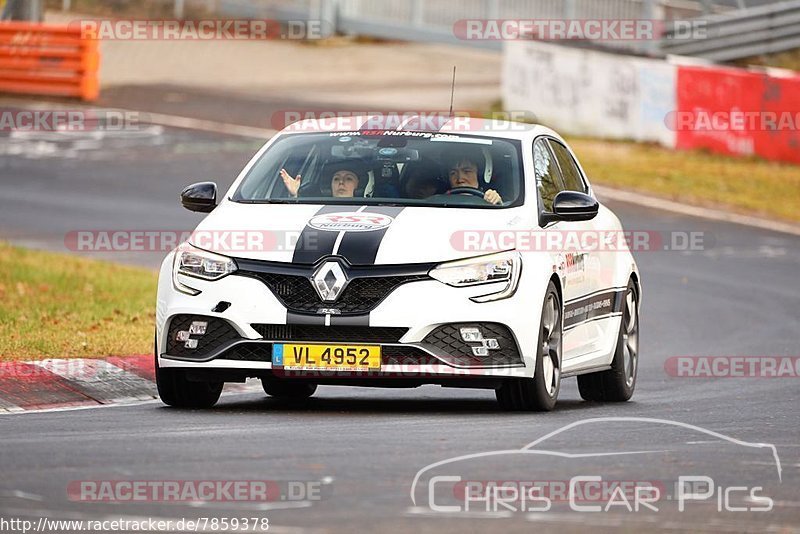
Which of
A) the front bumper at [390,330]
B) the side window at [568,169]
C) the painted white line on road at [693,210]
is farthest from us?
the painted white line on road at [693,210]

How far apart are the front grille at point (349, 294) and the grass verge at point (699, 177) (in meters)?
16.6

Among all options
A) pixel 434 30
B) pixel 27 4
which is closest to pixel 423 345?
pixel 27 4

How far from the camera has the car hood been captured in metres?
10.3

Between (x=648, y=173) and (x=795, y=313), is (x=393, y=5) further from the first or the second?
(x=795, y=313)

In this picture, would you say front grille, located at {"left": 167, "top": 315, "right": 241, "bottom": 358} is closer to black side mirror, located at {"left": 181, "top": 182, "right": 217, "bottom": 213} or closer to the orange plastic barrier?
black side mirror, located at {"left": 181, "top": 182, "right": 217, "bottom": 213}

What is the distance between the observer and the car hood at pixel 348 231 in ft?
33.8

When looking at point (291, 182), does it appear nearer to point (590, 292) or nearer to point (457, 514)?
point (590, 292)

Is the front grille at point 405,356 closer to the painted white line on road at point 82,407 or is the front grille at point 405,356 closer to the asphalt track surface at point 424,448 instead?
the asphalt track surface at point 424,448

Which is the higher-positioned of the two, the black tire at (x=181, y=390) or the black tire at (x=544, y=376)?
the black tire at (x=544, y=376)

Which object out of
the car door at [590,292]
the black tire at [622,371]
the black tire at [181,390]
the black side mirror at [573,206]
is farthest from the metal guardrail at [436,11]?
the black tire at [181,390]

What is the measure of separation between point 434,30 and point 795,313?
24654mm

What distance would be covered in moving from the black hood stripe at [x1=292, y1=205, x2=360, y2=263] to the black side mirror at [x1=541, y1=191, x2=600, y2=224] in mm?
1390

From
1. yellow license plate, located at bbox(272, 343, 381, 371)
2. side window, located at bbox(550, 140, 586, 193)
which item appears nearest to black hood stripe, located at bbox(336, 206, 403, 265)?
yellow license plate, located at bbox(272, 343, 381, 371)

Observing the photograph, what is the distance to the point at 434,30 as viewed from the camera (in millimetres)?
42156
